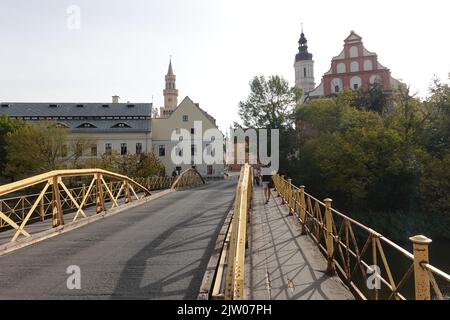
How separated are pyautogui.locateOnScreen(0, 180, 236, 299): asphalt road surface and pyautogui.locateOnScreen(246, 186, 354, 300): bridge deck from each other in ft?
3.56

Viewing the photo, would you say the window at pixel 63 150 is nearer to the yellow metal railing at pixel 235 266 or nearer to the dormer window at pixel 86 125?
the dormer window at pixel 86 125

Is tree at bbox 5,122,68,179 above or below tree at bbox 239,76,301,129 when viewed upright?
below

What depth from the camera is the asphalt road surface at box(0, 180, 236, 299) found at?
572cm

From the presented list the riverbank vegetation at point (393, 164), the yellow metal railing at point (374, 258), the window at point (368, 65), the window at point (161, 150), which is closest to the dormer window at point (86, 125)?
the window at point (161, 150)

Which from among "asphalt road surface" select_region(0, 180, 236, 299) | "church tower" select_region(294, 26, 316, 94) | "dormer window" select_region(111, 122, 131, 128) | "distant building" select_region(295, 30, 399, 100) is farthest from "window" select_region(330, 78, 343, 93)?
"asphalt road surface" select_region(0, 180, 236, 299)

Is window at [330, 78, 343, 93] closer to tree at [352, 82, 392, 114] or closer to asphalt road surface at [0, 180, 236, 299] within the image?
tree at [352, 82, 392, 114]

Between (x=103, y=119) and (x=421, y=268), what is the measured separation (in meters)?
61.9

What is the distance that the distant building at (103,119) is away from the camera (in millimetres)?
59312

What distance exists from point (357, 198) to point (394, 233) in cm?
642

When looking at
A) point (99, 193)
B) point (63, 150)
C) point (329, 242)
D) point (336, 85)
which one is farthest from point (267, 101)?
point (329, 242)

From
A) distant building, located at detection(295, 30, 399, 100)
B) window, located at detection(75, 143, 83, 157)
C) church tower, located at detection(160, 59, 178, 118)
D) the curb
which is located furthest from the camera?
church tower, located at detection(160, 59, 178, 118)

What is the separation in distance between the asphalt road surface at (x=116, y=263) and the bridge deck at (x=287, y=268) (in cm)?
109

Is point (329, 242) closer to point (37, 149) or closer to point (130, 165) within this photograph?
point (130, 165)
